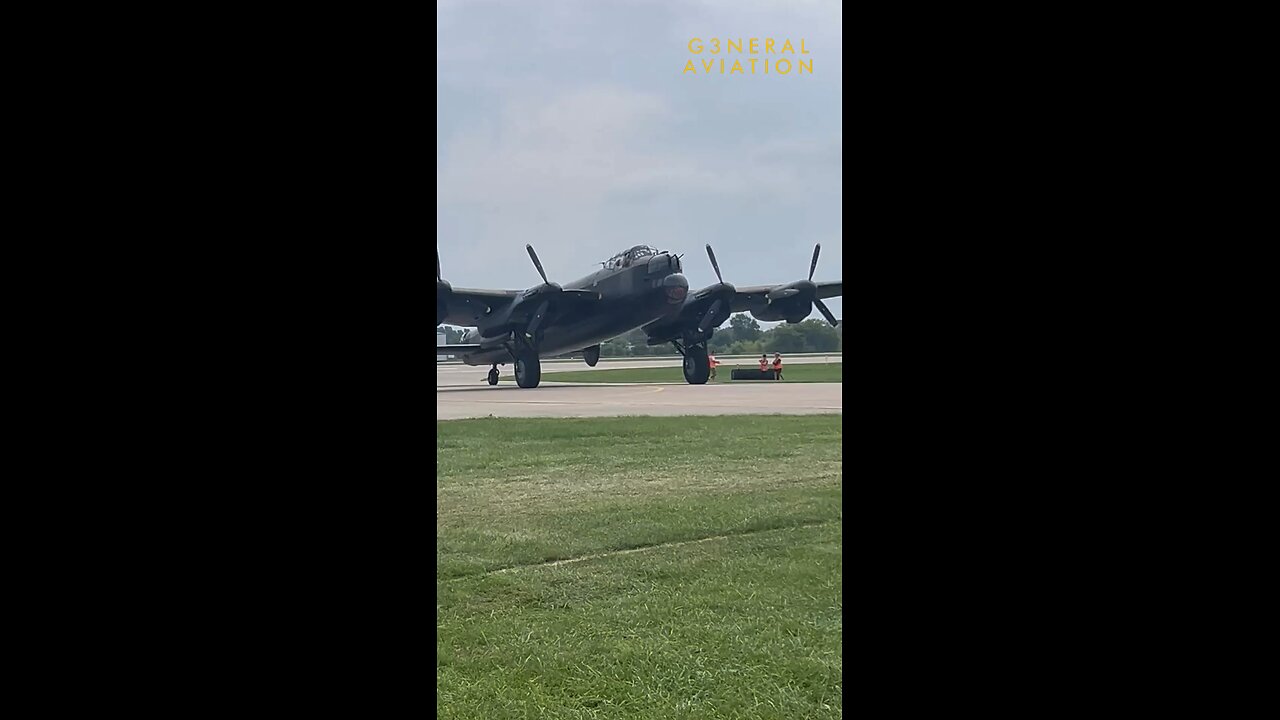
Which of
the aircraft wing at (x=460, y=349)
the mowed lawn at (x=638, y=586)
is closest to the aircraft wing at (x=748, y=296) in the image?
the aircraft wing at (x=460, y=349)

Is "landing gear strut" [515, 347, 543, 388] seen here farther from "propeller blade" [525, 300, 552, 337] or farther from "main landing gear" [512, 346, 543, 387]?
"propeller blade" [525, 300, 552, 337]

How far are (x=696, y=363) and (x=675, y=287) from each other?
237 cm

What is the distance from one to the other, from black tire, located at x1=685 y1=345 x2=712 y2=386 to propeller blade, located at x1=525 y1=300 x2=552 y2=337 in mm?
2754

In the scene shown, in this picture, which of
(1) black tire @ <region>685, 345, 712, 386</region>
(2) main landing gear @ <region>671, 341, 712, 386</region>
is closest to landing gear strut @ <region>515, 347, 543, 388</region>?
(2) main landing gear @ <region>671, 341, 712, 386</region>

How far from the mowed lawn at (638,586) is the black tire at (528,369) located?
8.64 meters

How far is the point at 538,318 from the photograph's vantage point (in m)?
14.7

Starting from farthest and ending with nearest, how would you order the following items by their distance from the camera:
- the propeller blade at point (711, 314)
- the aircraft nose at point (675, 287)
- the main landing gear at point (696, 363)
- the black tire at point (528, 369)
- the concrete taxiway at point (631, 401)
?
1. the main landing gear at point (696, 363)
2. the propeller blade at point (711, 314)
3. the black tire at point (528, 369)
4. the aircraft nose at point (675, 287)
5. the concrete taxiway at point (631, 401)

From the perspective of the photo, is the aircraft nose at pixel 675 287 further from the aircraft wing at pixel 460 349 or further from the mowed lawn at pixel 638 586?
the mowed lawn at pixel 638 586

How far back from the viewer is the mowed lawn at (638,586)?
218cm

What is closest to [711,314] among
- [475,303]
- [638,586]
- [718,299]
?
[718,299]

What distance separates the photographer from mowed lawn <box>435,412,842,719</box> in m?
2.18
